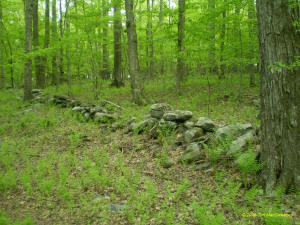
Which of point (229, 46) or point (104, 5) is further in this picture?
point (104, 5)

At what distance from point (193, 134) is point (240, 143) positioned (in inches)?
50.1

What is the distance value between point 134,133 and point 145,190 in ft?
8.81

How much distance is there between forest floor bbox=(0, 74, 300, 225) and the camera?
3.16 m

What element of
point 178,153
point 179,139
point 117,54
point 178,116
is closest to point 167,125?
point 178,116

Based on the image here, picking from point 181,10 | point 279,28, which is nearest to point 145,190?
point 279,28

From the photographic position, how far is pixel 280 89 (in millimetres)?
3049

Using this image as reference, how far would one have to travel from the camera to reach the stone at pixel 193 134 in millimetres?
5281

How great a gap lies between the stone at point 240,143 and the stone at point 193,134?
107cm

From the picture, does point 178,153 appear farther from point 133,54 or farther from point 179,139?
point 133,54

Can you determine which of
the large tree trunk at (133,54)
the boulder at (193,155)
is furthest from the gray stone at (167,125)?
the large tree trunk at (133,54)

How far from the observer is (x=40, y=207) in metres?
3.87

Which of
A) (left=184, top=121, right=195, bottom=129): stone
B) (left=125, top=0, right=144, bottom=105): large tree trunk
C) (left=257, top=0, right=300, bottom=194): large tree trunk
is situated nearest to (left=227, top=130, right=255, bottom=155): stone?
(left=257, top=0, right=300, bottom=194): large tree trunk

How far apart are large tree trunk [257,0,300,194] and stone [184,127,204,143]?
2107 millimetres

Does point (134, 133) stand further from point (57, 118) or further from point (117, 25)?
point (117, 25)
